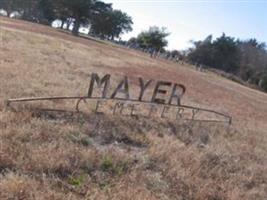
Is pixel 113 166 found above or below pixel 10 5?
above

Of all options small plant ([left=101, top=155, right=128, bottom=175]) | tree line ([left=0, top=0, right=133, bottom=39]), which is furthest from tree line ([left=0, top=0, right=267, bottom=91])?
small plant ([left=101, top=155, right=128, bottom=175])

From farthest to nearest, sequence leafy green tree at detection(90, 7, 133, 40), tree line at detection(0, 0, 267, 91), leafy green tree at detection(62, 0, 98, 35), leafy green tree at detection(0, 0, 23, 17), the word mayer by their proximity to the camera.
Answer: leafy green tree at detection(0, 0, 23, 17), leafy green tree at detection(90, 7, 133, 40), tree line at detection(0, 0, 267, 91), leafy green tree at detection(62, 0, 98, 35), the word mayer

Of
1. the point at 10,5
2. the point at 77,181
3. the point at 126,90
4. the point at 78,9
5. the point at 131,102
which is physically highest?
the point at 78,9

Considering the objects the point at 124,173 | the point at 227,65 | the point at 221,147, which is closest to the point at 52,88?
the point at 221,147

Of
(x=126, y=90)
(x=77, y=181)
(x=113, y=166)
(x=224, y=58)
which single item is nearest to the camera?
(x=77, y=181)

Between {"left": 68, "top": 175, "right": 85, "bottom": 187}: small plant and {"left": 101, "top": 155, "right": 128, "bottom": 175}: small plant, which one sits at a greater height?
{"left": 101, "top": 155, "right": 128, "bottom": 175}: small plant

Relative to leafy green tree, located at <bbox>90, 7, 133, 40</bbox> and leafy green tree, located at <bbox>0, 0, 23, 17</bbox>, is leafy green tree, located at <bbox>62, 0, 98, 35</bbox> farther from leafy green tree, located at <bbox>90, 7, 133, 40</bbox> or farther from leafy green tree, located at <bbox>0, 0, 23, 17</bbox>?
leafy green tree, located at <bbox>0, 0, 23, 17</bbox>

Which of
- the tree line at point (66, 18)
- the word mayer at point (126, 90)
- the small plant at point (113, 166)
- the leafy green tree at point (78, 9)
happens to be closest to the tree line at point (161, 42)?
the tree line at point (66, 18)

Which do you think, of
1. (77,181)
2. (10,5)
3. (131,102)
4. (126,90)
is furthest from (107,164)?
(10,5)

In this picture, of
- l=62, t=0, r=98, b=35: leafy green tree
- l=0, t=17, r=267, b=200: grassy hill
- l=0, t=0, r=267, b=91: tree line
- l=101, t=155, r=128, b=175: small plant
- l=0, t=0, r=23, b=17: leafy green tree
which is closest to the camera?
l=0, t=17, r=267, b=200: grassy hill

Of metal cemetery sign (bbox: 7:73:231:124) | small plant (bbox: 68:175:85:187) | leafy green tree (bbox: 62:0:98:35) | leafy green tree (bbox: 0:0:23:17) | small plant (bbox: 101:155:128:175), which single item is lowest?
leafy green tree (bbox: 0:0:23:17)

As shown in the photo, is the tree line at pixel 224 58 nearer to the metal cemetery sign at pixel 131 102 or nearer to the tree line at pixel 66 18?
the tree line at pixel 66 18

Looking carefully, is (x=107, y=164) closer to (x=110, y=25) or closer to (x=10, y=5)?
(x=110, y=25)

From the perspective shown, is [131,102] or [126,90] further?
[131,102]
